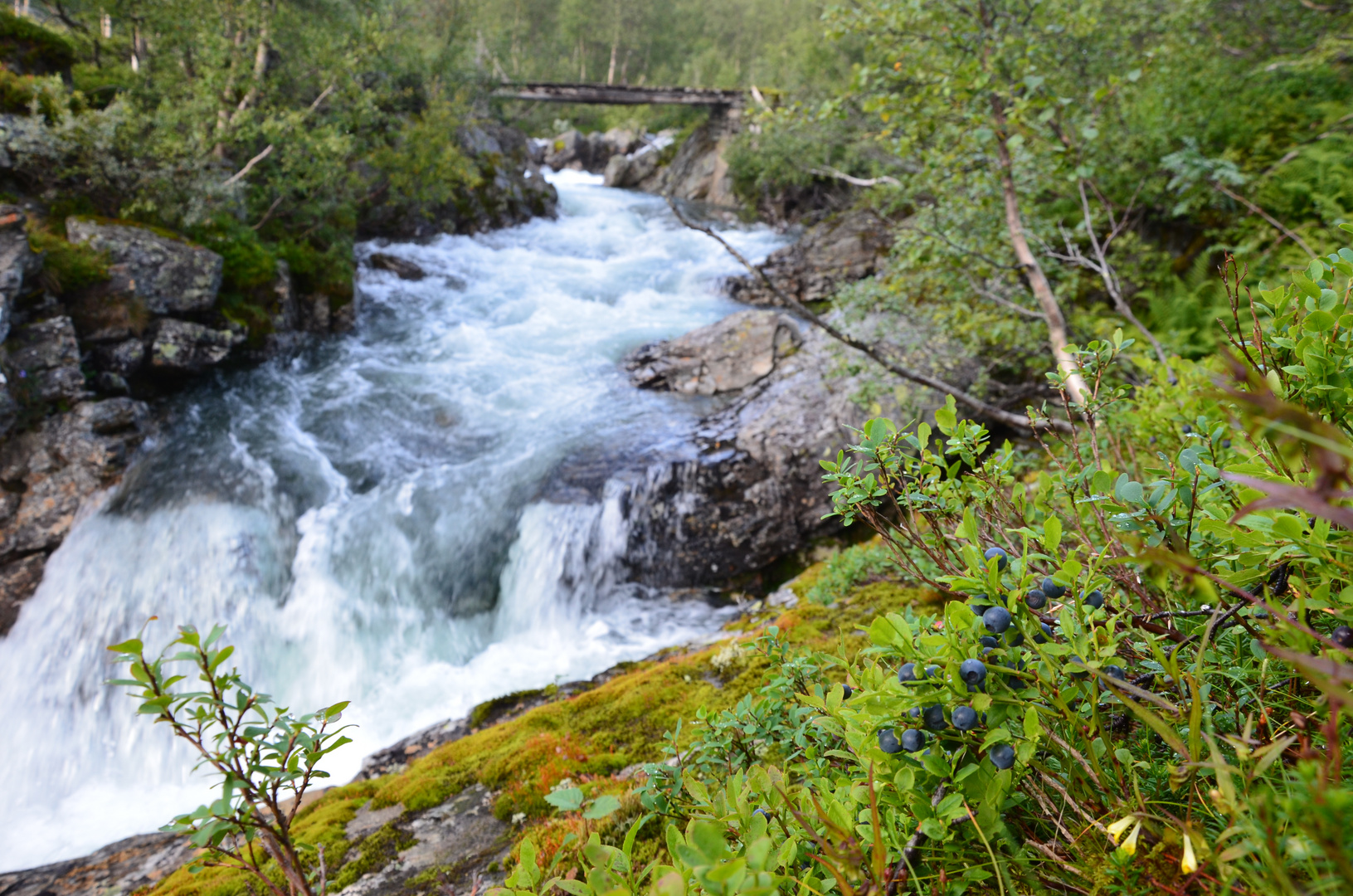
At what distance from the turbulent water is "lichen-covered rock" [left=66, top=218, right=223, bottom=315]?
1.45 meters

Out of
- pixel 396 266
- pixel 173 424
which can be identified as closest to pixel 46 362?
pixel 173 424

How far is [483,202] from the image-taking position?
19203mm

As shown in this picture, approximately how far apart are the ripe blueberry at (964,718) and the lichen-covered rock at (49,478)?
9709 millimetres

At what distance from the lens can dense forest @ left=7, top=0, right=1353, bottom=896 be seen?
982mm

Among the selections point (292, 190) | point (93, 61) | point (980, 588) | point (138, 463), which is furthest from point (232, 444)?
point (980, 588)

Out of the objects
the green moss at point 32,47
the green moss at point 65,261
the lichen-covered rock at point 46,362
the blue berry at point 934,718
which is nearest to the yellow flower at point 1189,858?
the blue berry at point 934,718

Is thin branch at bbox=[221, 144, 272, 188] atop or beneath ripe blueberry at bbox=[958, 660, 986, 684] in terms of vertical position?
atop

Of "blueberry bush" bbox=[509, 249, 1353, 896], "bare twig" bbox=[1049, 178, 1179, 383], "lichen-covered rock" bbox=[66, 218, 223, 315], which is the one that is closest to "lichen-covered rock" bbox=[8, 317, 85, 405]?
"lichen-covered rock" bbox=[66, 218, 223, 315]

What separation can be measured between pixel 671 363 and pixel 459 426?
12.3 feet

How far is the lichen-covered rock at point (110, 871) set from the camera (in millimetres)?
3459

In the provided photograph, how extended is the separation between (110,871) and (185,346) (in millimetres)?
7517

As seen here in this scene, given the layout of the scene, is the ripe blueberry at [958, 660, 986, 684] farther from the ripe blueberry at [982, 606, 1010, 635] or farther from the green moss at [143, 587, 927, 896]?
the green moss at [143, 587, 927, 896]

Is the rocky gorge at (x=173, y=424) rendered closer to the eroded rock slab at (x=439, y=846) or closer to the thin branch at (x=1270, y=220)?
the thin branch at (x=1270, y=220)

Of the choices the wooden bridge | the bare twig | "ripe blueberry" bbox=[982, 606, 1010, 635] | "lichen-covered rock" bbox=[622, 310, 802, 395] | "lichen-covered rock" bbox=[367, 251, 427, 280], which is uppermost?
the wooden bridge
